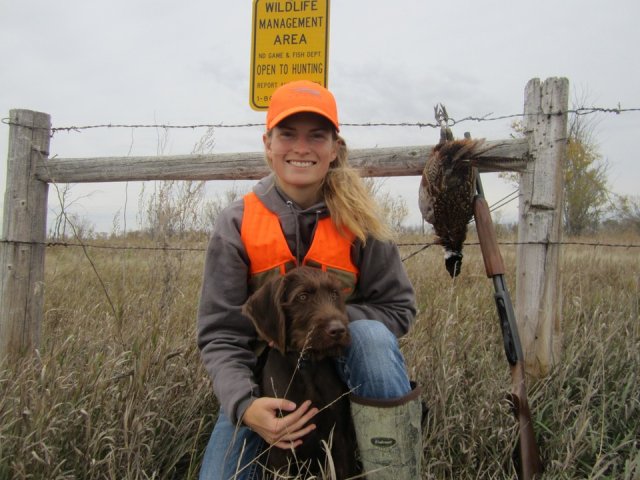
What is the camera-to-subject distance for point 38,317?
3.55 m

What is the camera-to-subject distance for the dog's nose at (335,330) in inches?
81.4

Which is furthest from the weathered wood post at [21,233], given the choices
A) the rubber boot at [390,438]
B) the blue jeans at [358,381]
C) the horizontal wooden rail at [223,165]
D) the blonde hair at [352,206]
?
the rubber boot at [390,438]

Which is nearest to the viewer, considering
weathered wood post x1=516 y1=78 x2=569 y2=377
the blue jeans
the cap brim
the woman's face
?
the blue jeans

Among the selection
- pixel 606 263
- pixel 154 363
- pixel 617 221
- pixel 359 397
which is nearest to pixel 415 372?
pixel 359 397

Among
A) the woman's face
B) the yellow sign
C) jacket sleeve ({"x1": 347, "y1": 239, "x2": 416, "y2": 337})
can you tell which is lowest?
jacket sleeve ({"x1": 347, "y1": 239, "x2": 416, "y2": 337})

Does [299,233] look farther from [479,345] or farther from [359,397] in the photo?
[479,345]

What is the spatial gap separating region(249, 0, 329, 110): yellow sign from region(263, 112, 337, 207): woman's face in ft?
3.53

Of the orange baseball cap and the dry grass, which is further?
the orange baseball cap

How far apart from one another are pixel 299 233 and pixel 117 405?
3.93ft

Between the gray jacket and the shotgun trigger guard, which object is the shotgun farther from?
the gray jacket

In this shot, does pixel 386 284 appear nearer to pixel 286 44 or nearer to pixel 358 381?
pixel 358 381

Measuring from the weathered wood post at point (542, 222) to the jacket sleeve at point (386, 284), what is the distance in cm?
94

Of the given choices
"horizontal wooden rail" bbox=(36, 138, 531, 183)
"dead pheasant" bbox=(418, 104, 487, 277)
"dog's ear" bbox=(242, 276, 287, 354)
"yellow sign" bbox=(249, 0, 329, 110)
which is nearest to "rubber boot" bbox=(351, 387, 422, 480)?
"dog's ear" bbox=(242, 276, 287, 354)

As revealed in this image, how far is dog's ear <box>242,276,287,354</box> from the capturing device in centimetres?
217
